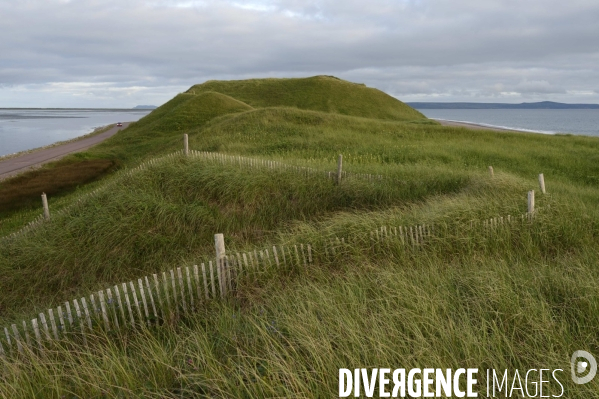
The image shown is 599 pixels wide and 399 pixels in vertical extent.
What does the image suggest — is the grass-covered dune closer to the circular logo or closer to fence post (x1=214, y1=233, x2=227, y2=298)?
the circular logo

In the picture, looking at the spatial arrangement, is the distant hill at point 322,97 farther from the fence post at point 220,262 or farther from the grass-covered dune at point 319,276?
the fence post at point 220,262

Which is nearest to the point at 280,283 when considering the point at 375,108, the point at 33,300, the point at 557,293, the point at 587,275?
the point at 557,293

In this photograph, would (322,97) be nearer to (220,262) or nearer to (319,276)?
(220,262)

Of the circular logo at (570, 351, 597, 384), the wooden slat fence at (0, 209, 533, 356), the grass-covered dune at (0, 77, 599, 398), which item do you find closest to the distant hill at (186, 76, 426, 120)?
the grass-covered dune at (0, 77, 599, 398)

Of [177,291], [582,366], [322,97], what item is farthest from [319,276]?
[322,97]

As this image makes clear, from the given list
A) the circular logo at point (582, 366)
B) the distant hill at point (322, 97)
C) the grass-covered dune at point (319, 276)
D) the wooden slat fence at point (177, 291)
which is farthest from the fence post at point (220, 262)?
the distant hill at point (322, 97)

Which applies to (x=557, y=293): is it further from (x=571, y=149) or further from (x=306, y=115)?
(x=306, y=115)

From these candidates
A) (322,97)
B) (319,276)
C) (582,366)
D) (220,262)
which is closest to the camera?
(582,366)

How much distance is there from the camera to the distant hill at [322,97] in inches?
2210

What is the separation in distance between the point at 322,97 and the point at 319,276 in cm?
5592

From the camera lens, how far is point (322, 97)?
197ft

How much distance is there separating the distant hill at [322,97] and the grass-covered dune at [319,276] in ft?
122

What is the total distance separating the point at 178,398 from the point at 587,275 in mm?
5496

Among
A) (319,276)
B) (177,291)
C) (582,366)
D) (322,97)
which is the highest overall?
(322,97)
